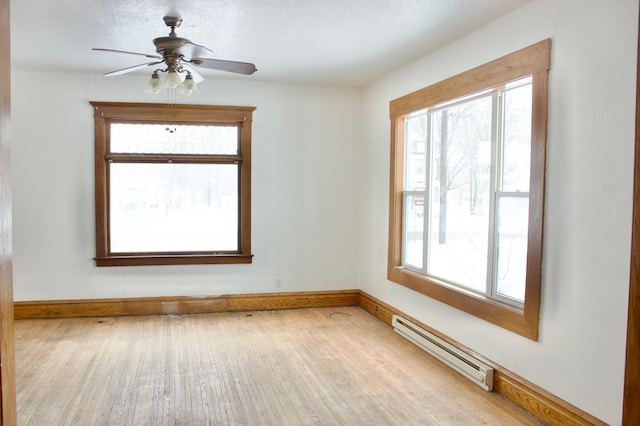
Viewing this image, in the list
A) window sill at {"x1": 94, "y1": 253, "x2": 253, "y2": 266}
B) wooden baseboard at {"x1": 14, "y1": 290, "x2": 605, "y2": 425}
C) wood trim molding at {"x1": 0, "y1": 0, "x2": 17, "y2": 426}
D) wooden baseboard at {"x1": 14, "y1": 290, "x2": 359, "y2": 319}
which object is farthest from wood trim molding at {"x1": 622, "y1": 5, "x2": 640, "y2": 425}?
window sill at {"x1": 94, "y1": 253, "x2": 253, "y2": 266}

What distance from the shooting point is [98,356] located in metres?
4.09

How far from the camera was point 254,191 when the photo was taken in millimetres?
5648

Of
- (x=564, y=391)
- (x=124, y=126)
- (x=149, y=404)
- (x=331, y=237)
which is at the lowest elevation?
(x=149, y=404)

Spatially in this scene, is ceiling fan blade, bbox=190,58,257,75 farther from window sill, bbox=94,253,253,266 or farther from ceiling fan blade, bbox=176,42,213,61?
window sill, bbox=94,253,253,266

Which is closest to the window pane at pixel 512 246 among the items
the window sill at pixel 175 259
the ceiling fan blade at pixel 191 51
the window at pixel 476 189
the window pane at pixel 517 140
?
the window at pixel 476 189

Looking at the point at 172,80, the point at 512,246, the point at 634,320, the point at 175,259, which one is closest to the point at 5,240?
the point at 172,80

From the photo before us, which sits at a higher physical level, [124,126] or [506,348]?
[124,126]

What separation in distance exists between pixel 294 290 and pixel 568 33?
156 inches

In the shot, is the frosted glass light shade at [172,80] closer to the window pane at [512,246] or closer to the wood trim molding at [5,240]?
the wood trim molding at [5,240]

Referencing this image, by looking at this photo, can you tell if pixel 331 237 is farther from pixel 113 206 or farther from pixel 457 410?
pixel 457 410

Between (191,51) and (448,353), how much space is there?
9.60 feet

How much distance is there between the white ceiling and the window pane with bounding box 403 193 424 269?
132cm

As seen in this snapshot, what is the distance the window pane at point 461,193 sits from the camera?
12.2 ft

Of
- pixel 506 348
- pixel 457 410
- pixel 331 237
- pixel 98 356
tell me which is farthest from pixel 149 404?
pixel 331 237
